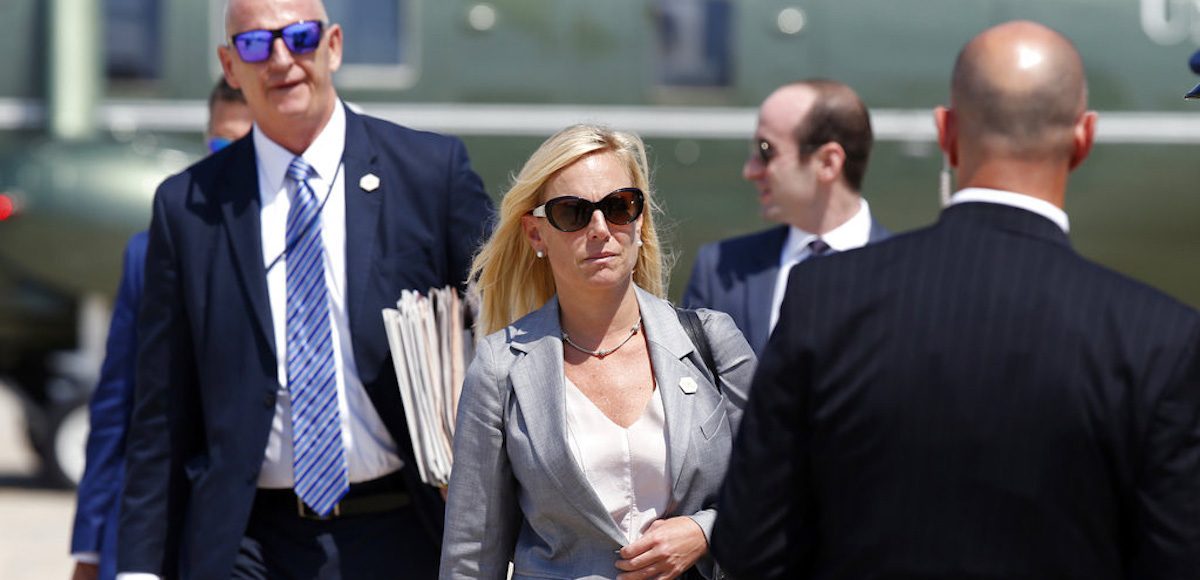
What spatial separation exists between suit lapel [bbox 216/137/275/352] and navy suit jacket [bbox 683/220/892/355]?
4.54 feet

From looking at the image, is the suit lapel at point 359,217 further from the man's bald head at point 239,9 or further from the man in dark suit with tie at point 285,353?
the man's bald head at point 239,9

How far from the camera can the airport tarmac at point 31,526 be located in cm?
851

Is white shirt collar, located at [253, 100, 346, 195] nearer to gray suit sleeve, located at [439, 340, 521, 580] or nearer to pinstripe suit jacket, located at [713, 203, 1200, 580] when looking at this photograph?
gray suit sleeve, located at [439, 340, 521, 580]

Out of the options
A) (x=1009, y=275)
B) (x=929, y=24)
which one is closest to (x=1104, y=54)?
(x=929, y=24)

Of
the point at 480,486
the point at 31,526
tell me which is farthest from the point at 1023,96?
the point at 31,526

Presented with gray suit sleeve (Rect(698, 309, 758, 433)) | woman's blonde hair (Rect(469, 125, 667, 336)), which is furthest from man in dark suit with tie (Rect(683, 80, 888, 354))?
gray suit sleeve (Rect(698, 309, 758, 433))

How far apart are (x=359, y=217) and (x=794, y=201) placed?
1.65m

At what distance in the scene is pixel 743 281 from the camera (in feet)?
15.9

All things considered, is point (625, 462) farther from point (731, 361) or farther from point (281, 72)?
point (281, 72)

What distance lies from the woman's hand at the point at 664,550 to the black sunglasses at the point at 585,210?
22.9 inches

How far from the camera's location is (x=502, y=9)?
32.0 ft

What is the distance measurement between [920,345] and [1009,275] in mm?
155

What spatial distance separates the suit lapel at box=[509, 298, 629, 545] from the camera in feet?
10.1

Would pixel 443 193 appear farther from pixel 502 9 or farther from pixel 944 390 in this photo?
pixel 502 9
